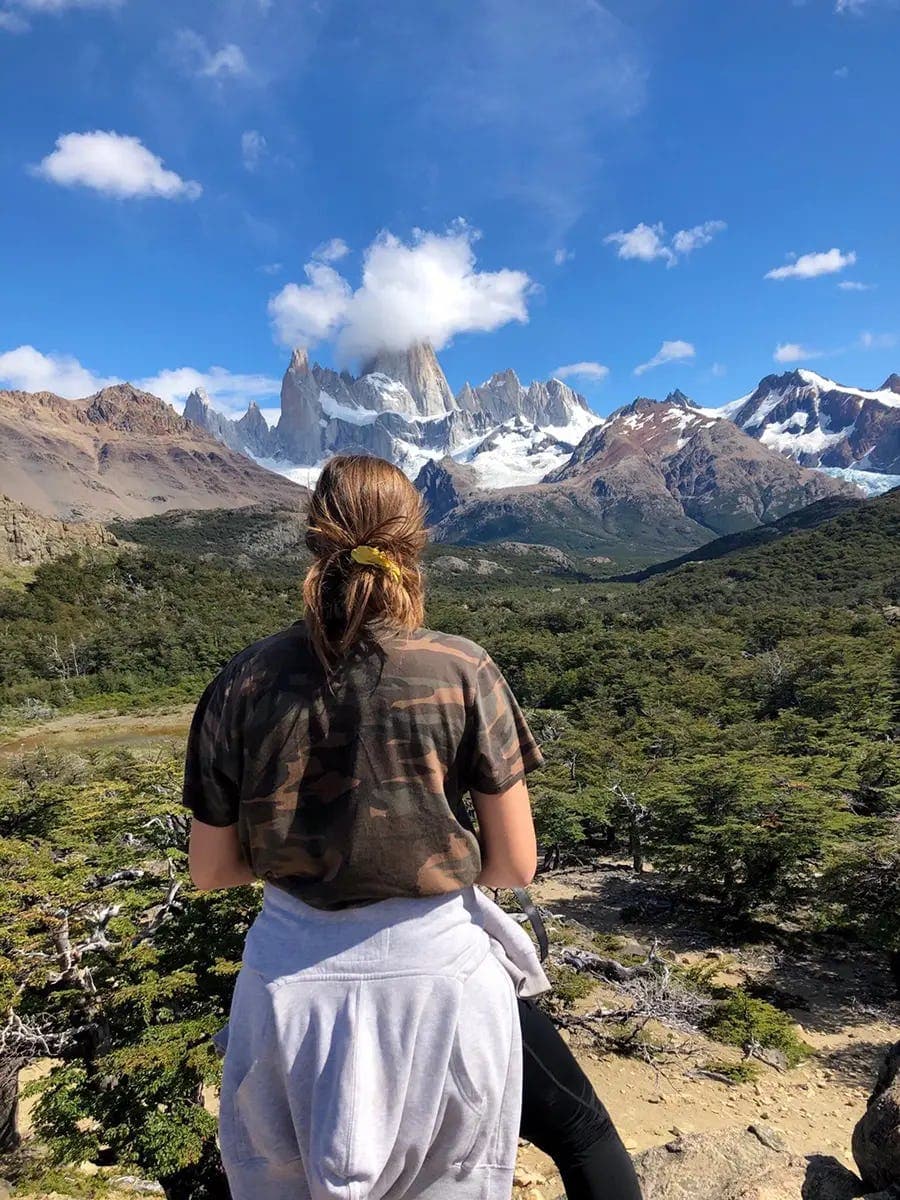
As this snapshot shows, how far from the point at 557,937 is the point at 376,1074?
10.7 m

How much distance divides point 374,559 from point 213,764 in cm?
60

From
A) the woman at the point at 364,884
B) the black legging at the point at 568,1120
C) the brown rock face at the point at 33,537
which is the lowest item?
the black legging at the point at 568,1120

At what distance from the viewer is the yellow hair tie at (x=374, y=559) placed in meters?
1.49

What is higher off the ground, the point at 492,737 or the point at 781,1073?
the point at 492,737

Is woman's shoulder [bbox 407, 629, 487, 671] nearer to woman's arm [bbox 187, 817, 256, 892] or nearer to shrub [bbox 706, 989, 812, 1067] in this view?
woman's arm [bbox 187, 817, 256, 892]

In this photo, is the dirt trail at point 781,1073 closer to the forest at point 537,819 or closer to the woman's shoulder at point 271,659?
the forest at point 537,819

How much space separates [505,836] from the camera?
1562 millimetres

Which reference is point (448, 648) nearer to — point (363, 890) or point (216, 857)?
point (363, 890)

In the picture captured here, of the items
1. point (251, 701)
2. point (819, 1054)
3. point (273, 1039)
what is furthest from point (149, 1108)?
point (819, 1054)

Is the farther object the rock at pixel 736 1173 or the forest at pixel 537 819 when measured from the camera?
the forest at pixel 537 819

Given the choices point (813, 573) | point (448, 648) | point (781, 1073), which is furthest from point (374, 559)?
point (813, 573)

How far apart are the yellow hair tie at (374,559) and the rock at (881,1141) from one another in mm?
4480

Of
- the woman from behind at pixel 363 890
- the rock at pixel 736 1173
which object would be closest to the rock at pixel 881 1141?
the rock at pixel 736 1173

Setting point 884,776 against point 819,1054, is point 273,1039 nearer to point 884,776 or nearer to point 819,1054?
point 819,1054
